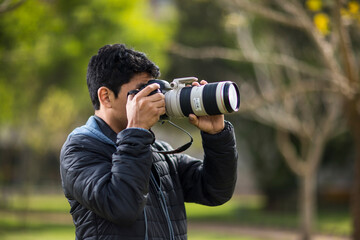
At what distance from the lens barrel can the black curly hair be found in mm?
176

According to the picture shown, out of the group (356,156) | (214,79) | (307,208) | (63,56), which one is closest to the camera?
(356,156)

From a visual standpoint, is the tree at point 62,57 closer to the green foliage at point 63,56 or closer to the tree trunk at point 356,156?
the green foliage at point 63,56

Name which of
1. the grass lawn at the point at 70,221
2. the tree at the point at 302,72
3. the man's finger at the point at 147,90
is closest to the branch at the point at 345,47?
the tree at the point at 302,72

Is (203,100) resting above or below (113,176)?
above

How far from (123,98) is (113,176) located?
1.26ft

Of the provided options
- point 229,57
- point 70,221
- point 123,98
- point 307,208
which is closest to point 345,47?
point 229,57

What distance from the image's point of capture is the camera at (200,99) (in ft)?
7.48

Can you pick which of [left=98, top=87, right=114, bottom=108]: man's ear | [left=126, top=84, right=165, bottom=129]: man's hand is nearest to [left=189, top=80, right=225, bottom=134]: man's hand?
[left=126, top=84, right=165, bottom=129]: man's hand

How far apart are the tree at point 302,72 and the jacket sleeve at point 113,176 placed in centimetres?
389

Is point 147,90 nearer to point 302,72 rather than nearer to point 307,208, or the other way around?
point 302,72

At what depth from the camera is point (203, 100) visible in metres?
2.31

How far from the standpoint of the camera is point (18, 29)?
9.32 m

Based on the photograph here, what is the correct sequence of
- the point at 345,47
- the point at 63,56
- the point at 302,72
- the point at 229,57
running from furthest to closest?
the point at 63,56
the point at 302,72
the point at 229,57
the point at 345,47

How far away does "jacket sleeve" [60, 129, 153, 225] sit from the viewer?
2086mm
